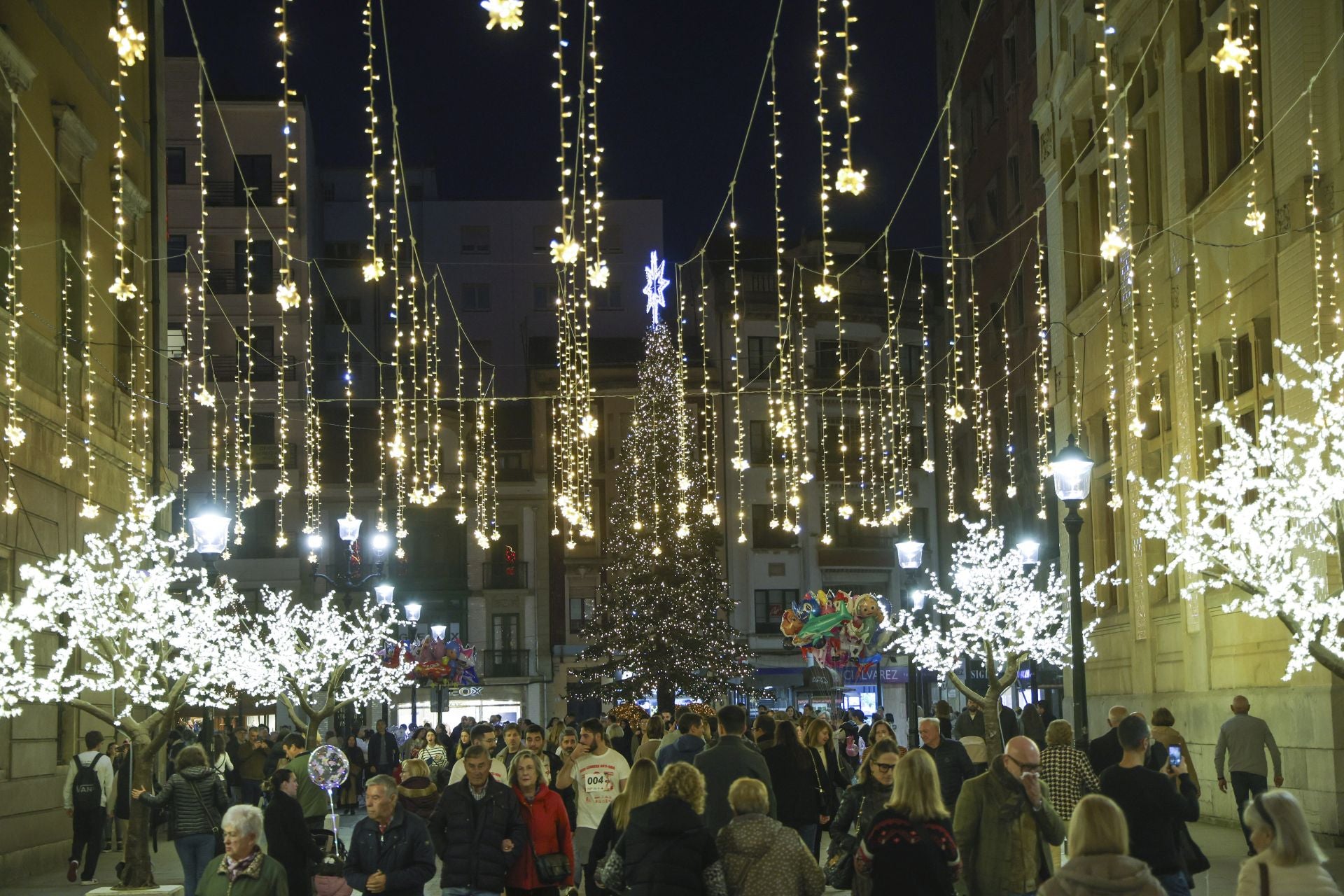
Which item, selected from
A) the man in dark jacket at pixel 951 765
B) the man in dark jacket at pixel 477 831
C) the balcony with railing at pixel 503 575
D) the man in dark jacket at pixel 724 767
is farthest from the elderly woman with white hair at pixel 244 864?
the balcony with railing at pixel 503 575

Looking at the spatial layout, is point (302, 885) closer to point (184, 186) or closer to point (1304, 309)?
point (1304, 309)

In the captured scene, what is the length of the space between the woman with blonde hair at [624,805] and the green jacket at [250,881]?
2.23 m

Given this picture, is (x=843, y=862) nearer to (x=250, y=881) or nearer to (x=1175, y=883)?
(x=1175, y=883)

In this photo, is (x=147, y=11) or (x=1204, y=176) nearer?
(x=1204, y=176)

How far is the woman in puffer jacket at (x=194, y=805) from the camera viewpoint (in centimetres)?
1560

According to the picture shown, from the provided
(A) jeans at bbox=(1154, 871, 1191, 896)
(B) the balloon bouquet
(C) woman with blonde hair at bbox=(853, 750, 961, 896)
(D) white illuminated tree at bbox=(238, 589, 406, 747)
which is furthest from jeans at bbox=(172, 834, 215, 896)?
(D) white illuminated tree at bbox=(238, 589, 406, 747)

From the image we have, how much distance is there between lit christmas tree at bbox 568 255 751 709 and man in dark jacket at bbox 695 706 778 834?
39.1m

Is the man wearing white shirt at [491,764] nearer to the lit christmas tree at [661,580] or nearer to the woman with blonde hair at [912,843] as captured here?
the woman with blonde hair at [912,843]

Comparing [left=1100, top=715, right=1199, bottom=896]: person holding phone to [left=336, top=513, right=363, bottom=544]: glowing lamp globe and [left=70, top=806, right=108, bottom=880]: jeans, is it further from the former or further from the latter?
[left=336, top=513, right=363, bottom=544]: glowing lamp globe

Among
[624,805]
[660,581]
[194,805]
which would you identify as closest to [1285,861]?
[624,805]

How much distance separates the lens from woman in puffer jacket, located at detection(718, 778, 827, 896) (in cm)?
966

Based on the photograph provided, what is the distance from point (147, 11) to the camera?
28406 millimetres

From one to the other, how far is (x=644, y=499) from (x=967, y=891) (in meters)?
47.4

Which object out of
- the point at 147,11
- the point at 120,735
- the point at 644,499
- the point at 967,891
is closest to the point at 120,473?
the point at 120,735
